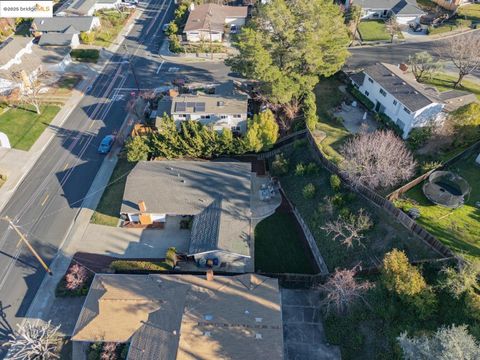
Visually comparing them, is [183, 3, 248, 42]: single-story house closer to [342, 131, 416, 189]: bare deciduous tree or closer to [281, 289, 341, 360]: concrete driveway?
[342, 131, 416, 189]: bare deciduous tree

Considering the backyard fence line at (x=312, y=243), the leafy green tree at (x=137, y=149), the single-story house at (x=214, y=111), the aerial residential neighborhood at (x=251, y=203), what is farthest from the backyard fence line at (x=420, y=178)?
the leafy green tree at (x=137, y=149)

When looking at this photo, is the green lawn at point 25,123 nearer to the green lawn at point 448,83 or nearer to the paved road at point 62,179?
the paved road at point 62,179

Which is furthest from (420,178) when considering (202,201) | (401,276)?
(202,201)

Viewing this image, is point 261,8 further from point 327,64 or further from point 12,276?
point 12,276

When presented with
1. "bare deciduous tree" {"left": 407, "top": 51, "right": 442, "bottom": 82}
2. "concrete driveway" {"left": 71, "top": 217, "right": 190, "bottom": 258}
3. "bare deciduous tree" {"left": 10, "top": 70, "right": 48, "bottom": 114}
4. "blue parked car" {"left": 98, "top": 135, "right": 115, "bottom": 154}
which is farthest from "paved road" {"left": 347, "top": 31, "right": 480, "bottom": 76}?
"bare deciduous tree" {"left": 10, "top": 70, "right": 48, "bottom": 114}

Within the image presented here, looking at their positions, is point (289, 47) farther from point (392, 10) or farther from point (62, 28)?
point (62, 28)
